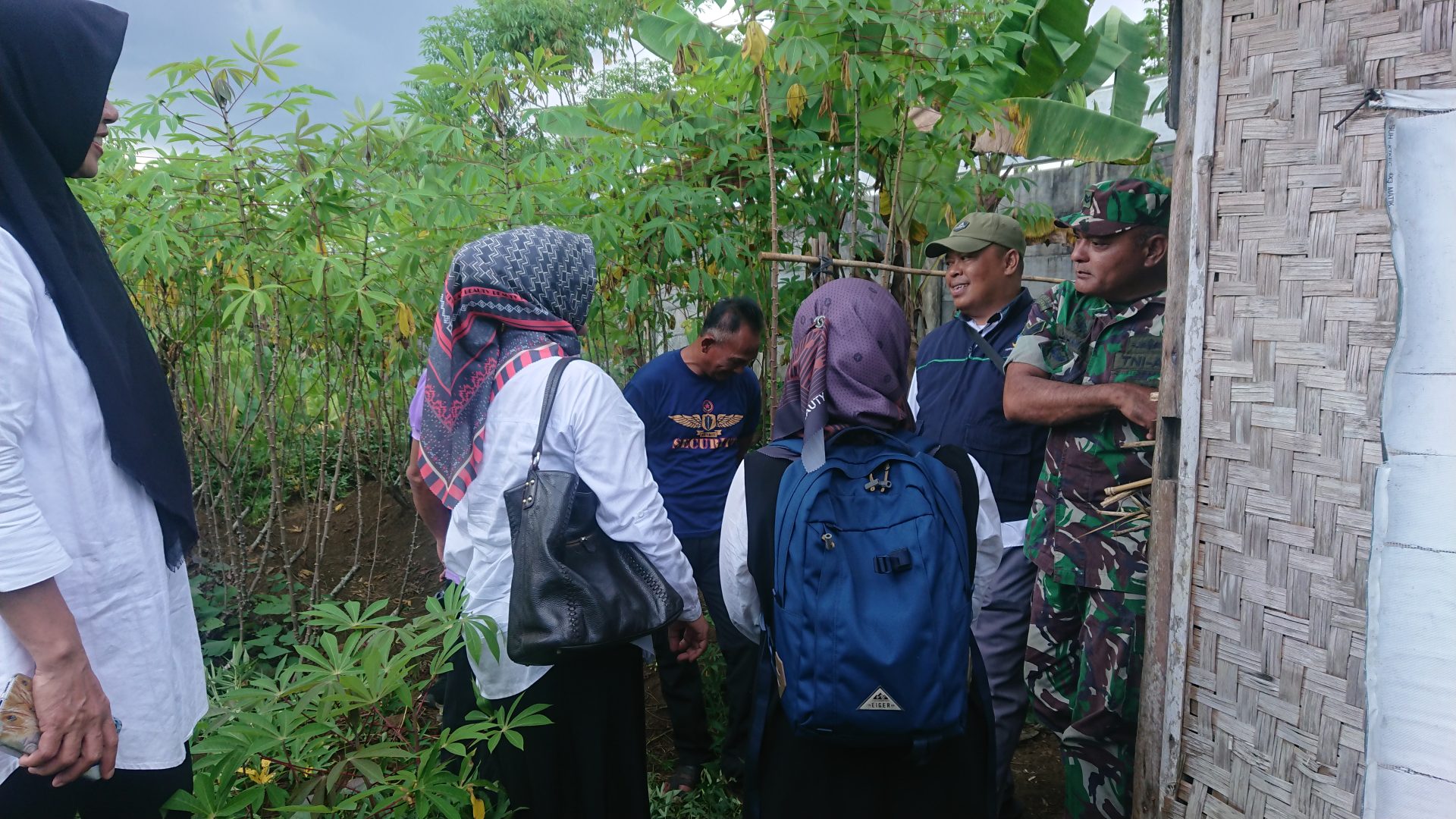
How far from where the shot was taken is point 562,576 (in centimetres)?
168

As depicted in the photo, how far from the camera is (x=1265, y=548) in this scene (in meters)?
1.53

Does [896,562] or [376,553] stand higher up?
[896,562]

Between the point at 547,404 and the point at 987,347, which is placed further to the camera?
the point at 987,347

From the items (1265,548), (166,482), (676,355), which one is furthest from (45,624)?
(676,355)

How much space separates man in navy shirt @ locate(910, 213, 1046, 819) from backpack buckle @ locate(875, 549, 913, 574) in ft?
3.52

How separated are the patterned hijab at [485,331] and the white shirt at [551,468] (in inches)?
1.7

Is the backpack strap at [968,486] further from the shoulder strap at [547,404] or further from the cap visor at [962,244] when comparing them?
the cap visor at [962,244]

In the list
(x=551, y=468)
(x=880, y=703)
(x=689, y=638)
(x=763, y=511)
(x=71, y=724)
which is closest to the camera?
(x=71, y=724)

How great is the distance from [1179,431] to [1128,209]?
72 centimetres

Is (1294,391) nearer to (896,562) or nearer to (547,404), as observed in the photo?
(896,562)

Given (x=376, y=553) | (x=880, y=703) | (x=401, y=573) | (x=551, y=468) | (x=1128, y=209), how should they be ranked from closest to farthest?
1. (x=880, y=703)
2. (x=551, y=468)
3. (x=1128, y=209)
4. (x=376, y=553)
5. (x=401, y=573)

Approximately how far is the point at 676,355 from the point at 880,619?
5.90 ft

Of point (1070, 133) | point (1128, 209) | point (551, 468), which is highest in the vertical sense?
point (1070, 133)

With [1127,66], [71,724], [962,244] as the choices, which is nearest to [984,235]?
[962,244]
